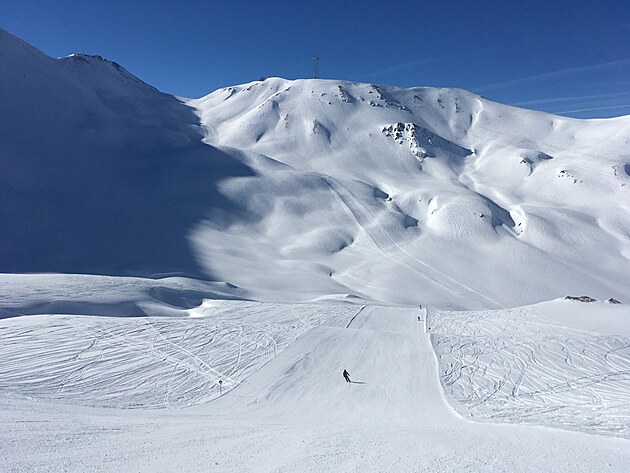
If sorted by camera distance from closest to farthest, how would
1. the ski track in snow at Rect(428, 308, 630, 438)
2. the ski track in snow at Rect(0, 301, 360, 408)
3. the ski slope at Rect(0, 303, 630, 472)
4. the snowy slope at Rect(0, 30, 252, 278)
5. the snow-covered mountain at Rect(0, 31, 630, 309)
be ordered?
the ski slope at Rect(0, 303, 630, 472) → the ski track in snow at Rect(428, 308, 630, 438) → the ski track in snow at Rect(0, 301, 360, 408) → the snowy slope at Rect(0, 30, 252, 278) → the snow-covered mountain at Rect(0, 31, 630, 309)

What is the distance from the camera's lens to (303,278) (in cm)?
5362

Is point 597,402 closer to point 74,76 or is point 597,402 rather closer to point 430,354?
point 430,354

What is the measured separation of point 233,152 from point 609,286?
70268 mm

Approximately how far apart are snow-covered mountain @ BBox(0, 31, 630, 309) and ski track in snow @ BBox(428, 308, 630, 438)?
20.9 metres

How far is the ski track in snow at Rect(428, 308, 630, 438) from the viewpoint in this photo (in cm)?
1562

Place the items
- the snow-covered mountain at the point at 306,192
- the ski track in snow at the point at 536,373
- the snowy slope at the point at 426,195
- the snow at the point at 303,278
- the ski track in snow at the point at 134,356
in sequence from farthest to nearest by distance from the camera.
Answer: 1. the snowy slope at the point at 426,195
2. the snow-covered mountain at the point at 306,192
3. the ski track in snow at the point at 134,356
4. the ski track in snow at the point at 536,373
5. the snow at the point at 303,278

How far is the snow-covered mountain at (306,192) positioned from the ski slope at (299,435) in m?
28.0

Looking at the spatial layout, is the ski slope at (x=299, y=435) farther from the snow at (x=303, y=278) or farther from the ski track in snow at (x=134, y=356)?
the ski track in snow at (x=134, y=356)

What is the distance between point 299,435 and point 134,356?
11924mm

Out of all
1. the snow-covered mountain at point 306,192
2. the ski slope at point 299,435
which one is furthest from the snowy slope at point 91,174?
the ski slope at point 299,435

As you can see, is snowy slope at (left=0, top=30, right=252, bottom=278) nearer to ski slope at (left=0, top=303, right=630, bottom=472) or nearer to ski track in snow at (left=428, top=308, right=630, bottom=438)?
ski track in snow at (left=428, top=308, right=630, bottom=438)

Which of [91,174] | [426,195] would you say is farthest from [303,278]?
[91,174]

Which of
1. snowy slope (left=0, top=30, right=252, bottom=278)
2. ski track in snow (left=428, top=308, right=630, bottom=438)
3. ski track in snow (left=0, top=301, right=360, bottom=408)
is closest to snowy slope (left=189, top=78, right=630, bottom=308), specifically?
snowy slope (left=0, top=30, right=252, bottom=278)

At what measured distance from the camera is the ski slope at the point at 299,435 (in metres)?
9.46
